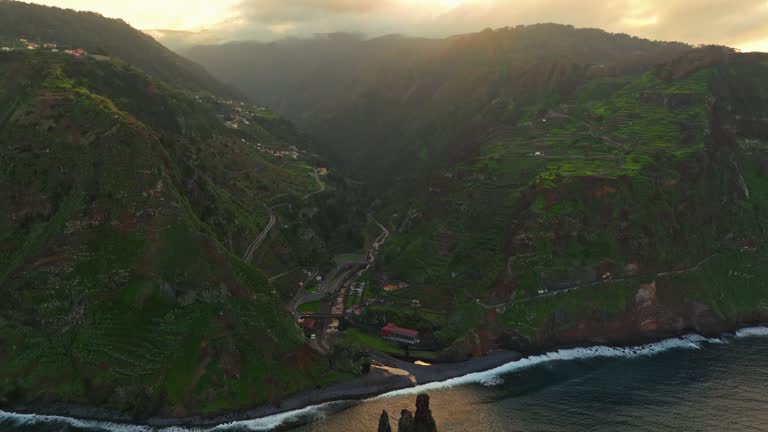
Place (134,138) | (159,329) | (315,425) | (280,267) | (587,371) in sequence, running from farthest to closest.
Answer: (280,267)
(134,138)
(587,371)
(159,329)
(315,425)

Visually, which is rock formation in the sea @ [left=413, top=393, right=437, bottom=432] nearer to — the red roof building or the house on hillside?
the house on hillside

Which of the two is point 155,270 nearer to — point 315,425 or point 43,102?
point 315,425

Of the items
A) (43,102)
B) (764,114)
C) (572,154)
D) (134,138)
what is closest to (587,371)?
(572,154)

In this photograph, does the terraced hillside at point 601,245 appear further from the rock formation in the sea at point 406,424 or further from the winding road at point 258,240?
the winding road at point 258,240

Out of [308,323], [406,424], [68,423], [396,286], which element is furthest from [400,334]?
[68,423]


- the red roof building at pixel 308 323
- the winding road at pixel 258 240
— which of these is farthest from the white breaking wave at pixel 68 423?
the winding road at pixel 258 240

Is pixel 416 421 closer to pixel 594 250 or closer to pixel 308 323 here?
pixel 308 323
